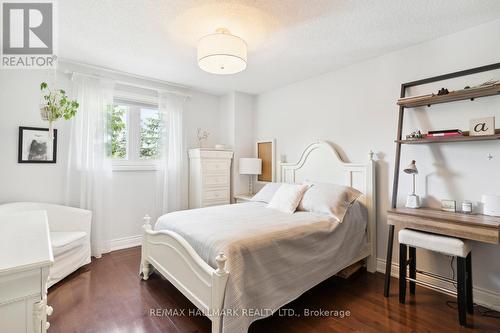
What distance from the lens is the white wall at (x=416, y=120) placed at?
2211 millimetres

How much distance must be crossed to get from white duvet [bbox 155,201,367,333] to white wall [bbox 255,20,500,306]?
2.21 feet

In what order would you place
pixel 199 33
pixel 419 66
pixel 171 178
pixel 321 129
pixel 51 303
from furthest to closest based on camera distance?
pixel 171 178 → pixel 321 129 → pixel 419 66 → pixel 199 33 → pixel 51 303

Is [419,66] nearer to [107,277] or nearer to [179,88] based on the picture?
[179,88]

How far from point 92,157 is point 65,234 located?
3.15 ft

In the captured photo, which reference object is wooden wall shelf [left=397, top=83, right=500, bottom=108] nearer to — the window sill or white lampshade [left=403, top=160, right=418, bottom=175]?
white lampshade [left=403, top=160, right=418, bottom=175]

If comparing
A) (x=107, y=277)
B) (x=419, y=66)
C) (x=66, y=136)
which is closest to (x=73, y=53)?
(x=66, y=136)

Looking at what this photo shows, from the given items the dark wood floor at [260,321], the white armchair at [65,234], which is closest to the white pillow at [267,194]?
the dark wood floor at [260,321]

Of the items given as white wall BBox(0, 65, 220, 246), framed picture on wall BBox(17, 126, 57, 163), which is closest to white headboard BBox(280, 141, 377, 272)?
white wall BBox(0, 65, 220, 246)

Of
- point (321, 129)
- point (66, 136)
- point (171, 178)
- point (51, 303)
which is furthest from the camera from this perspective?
point (171, 178)

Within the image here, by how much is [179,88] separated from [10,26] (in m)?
2.07

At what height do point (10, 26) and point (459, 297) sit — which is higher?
point (10, 26)

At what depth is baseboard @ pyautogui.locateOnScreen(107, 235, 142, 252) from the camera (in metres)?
3.46

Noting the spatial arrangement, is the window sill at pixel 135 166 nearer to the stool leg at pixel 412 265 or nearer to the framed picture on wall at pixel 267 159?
the framed picture on wall at pixel 267 159

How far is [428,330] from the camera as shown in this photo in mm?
1858
